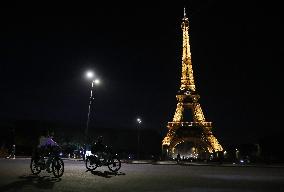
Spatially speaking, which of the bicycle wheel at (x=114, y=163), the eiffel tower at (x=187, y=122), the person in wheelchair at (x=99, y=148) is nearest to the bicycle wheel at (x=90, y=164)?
the person in wheelchair at (x=99, y=148)

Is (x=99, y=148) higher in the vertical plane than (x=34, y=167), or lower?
higher

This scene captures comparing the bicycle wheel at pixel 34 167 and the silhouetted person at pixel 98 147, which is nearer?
the bicycle wheel at pixel 34 167

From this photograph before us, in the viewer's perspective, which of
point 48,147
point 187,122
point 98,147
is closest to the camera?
point 48,147

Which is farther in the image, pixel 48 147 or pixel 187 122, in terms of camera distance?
pixel 187 122

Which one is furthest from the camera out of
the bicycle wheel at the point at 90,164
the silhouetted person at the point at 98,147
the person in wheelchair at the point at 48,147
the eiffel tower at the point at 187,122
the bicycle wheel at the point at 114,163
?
the eiffel tower at the point at 187,122

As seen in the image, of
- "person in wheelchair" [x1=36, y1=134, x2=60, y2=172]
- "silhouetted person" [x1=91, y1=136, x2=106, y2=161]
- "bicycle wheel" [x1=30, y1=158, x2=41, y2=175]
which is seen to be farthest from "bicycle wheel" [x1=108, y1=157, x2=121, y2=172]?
"bicycle wheel" [x1=30, y1=158, x2=41, y2=175]

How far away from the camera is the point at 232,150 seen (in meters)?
120

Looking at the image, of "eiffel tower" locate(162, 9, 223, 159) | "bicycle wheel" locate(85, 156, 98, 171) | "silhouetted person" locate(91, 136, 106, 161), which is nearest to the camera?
"silhouetted person" locate(91, 136, 106, 161)

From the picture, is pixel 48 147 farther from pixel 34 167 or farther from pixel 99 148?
pixel 99 148

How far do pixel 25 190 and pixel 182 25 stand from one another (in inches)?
3032

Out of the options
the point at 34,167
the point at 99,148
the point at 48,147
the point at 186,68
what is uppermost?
the point at 186,68

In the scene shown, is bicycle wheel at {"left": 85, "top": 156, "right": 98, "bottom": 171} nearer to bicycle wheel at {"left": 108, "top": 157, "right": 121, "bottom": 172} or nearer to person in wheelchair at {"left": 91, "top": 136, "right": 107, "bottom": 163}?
person in wheelchair at {"left": 91, "top": 136, "right": 107, "bottom": 163}

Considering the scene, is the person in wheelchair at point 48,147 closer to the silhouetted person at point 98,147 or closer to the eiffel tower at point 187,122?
the silhouetted person at point 98,147

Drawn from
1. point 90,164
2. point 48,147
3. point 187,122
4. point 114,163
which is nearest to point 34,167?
point 48,147
